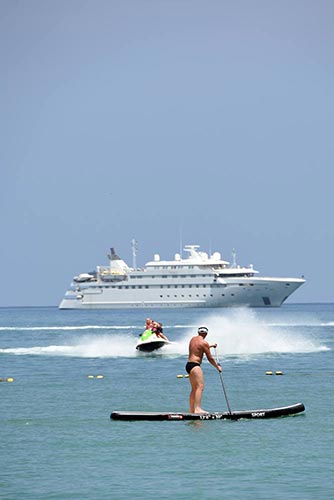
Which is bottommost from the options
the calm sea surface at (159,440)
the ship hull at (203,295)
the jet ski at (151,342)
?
the calm sea surface at (159,440)

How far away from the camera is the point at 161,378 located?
36969 mm

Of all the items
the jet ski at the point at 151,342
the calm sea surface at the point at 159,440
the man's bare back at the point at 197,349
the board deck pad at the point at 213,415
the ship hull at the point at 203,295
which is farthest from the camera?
the ship hull at the point at 203,295

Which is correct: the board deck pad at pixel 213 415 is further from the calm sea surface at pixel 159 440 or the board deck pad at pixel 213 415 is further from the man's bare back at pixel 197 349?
the man's bare back at pixel 197 349

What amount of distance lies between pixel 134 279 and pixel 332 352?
13485 centimetres

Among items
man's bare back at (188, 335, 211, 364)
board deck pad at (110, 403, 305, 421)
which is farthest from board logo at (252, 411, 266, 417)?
man's bare back at (188, 335, 211, 364)

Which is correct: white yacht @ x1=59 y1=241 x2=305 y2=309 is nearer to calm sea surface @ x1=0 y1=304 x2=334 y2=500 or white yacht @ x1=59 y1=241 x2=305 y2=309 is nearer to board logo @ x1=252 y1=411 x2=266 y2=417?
calm sea surface @ x1=0 y1=304 x2=334 y2=500

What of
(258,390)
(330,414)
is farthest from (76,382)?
(330,414)

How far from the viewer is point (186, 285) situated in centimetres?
18088

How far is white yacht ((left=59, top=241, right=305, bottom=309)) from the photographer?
584 ft

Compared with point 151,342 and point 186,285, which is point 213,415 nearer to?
point 151,342

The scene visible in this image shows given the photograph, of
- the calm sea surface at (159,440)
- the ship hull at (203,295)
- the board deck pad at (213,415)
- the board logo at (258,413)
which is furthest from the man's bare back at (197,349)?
the ship hull at (203,295)

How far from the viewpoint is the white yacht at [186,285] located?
584ft

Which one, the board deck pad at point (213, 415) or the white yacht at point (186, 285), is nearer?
Answer: the board deck pad at point (213, 415)

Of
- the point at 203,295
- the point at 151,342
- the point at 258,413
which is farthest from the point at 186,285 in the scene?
the point at 258,413
